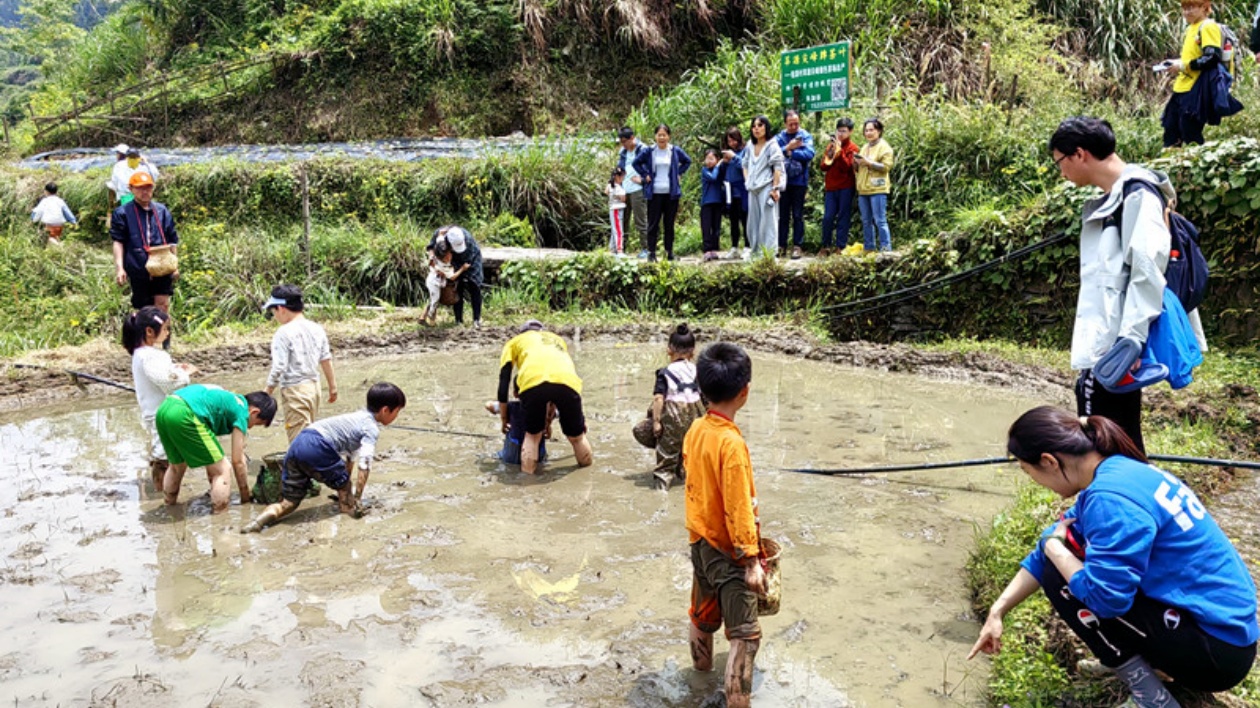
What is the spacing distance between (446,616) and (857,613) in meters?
1.98

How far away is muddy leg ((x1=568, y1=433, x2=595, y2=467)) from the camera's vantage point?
6688 mm

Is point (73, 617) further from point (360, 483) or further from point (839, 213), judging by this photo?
point (839, 213)

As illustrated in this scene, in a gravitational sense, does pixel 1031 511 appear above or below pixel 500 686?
above

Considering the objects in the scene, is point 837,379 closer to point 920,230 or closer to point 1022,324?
point 1022,324

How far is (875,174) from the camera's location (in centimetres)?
1130

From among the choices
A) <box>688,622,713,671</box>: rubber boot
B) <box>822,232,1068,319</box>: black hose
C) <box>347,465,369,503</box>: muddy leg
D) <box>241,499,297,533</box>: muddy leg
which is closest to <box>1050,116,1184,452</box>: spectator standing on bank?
<box>688,622,713,671</box>: rubber boot

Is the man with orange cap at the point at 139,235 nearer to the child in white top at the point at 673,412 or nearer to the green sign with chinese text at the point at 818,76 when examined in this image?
the child in white top at the point at 673,412

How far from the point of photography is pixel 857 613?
4.45 metres

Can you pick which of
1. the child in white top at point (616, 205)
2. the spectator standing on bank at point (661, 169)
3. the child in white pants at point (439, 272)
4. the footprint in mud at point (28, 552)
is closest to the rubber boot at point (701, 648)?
the footprint in mud at point (28, 552)

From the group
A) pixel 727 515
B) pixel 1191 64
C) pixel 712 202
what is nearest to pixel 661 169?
pixel 712 202

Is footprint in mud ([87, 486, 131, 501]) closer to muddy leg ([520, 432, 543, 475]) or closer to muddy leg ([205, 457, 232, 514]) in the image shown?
muddy leg ([205, 457, 232, 514])

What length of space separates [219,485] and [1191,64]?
9.07 meters

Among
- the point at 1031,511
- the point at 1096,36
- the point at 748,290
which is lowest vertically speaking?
the point at 1031,511

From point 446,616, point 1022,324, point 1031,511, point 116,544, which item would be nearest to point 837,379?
point 1022,324
